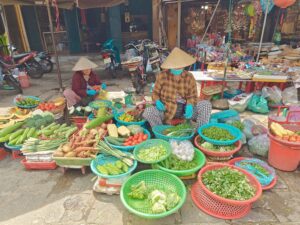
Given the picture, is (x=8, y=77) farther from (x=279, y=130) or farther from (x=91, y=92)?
(x=279, y=130)

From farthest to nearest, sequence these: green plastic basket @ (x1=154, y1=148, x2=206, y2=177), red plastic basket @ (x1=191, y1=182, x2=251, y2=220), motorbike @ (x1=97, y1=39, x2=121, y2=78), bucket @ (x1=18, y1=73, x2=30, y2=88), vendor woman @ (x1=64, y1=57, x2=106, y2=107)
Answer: motorbike @ (x1=97, y1=39, x2=121, y2=78) < bucket @ (x1=18, y1=73, x2=30, y2=88) < vendor woman @ (x1=64, y1=57, x2=106, y2=107) < green plastic basket @ (x1=154, y1=148, x2=206, y2=177) < red plastic basket @ (x1=191, y1=182, x2=251, y2=220)

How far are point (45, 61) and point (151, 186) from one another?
7320 millimetres

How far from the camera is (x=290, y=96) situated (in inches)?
180

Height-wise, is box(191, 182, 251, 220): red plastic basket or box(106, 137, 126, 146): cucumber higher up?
box(106, 137, 126, 146): cucumber

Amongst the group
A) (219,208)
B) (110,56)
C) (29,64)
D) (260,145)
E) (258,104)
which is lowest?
(219,208)

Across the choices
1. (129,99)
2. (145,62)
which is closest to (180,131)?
(129,99)

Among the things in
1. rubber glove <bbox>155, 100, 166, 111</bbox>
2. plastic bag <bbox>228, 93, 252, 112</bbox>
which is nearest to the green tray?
rubber glove <bbox>155, 100, 166, 111</bbox>

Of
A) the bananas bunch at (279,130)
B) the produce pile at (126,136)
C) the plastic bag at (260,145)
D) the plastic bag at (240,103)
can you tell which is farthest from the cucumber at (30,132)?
the plastic bag at (240,103)

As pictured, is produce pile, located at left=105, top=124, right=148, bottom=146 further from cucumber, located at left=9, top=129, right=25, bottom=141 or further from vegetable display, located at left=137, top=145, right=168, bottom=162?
cucumber, located at left=9, top=129, right=25, bottom=141

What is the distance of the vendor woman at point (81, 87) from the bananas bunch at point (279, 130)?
9.74 feet

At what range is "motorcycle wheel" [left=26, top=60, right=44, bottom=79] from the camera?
24.2ft

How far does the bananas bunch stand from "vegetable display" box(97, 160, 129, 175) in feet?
6.37

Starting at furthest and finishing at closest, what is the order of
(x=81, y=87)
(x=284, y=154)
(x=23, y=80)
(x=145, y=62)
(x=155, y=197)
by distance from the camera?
1. (x=23, y=80)
2. (x=145, y=62)
3. (x=81, y=87)
4. (x=284, y=154)
5. (x=155, y=197)

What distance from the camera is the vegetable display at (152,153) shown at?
8.35ft
